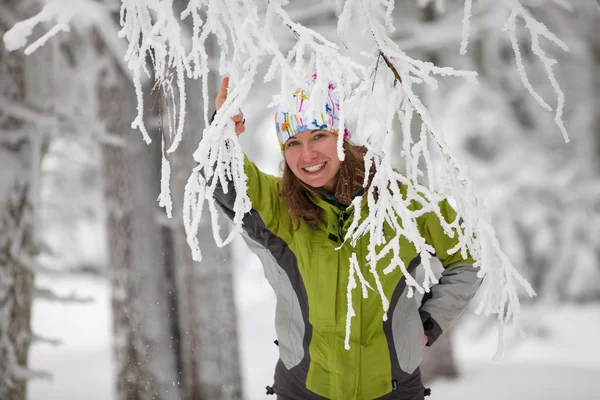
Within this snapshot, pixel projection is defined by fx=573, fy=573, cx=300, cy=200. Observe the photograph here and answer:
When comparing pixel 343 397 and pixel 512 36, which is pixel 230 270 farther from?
pixel 512 36

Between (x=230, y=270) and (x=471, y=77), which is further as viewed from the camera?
(x=230, y=270)

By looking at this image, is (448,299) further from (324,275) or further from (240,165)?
(240,165)

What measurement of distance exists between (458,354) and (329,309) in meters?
8.56

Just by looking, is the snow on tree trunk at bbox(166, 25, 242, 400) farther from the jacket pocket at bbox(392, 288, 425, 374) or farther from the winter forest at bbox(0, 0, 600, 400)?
the jacket pocket at bbox(392, 288, 425, 374)

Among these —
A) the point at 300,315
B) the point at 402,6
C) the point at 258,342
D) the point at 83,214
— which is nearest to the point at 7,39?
the point at 300,315

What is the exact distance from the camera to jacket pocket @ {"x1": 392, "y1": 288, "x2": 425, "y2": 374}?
7.52 ft

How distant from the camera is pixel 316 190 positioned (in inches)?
92.9

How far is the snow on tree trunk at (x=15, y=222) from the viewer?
3781mm

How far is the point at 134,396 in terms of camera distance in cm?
395

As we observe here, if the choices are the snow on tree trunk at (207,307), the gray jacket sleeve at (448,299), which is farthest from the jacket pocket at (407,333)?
the snow on tree trunk at (207,307)

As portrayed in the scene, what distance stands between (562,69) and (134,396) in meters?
8.71

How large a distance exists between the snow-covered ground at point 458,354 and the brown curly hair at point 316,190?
342 cm

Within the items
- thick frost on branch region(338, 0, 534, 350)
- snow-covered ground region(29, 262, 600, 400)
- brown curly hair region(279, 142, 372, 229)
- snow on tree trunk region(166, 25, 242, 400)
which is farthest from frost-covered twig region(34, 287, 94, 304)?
thick frost on branch region(338, 0, 534, 350)

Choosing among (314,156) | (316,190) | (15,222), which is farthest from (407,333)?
(15,222)
